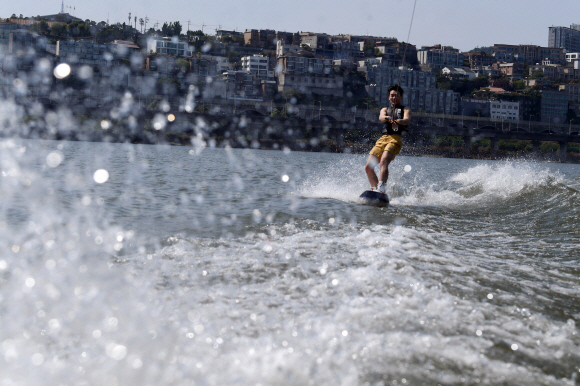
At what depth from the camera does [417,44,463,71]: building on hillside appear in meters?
169

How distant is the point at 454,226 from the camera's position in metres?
6.77

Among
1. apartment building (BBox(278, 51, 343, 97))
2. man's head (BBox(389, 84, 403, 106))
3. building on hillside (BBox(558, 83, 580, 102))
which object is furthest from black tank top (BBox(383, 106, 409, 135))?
building on hillside (BBox(558, 83, 580, 102))

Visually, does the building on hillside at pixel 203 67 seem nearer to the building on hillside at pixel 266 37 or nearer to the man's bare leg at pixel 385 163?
the building on hillside at pixel 266 37

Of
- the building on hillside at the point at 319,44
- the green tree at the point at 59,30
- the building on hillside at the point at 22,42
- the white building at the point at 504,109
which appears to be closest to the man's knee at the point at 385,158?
the building on hillside at the point at 22,42

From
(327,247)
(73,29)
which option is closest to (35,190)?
(327,247)

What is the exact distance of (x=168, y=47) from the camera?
15000cm

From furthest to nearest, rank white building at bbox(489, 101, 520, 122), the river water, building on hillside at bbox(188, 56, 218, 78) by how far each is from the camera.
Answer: white building at bbox(489, 101, 520, 122), building on hillside at bbox(188, 56, 218, 78), the river water

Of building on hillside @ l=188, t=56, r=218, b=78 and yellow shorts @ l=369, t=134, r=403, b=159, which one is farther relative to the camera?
building on hillside @ l=188, t=56, r=218, b=78

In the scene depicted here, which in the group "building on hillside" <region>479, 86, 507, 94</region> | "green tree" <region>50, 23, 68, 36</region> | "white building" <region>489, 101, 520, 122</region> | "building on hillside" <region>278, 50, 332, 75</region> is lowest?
"white building" <region>489, 101, 520, 122</region>

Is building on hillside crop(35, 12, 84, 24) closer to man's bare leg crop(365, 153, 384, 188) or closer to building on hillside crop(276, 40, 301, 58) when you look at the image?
building on hillside crop(276, 40, 301, 58)

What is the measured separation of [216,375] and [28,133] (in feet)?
232

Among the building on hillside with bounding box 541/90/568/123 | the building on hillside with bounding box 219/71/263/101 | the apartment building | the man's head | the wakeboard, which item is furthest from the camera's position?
the building on hillside with bounding box 541/90/568/123

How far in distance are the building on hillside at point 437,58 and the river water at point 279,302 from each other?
166093mm

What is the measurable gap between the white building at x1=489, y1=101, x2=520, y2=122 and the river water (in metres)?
139
